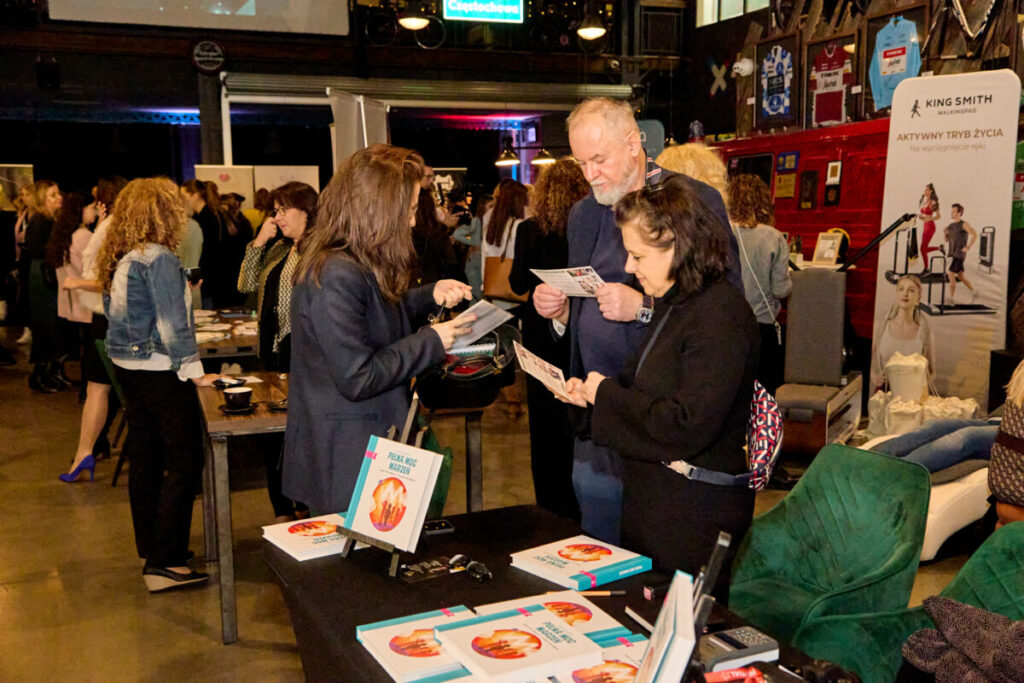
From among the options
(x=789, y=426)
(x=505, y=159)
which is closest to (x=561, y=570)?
(x=789, y=426)

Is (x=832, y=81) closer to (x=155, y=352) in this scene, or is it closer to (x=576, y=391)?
(x=155, y=352)

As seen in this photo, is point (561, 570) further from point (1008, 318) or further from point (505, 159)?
point (505, 159)

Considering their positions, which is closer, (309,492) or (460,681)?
(460,681)

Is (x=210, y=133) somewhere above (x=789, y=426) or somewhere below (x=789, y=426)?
above

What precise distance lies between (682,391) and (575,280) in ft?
1.64

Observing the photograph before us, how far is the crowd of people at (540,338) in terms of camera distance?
1956mm

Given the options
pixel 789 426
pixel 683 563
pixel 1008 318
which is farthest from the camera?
pixel 1008 318

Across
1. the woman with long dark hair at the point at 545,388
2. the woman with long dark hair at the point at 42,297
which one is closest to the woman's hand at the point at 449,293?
the woman with long dark hair at the point at 545,388

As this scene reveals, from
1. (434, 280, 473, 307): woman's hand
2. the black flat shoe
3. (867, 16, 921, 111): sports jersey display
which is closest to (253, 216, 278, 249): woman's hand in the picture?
the black flat shoe

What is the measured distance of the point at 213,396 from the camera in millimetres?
3512

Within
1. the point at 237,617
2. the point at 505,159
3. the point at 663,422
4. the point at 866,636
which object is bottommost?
the point at 237,617

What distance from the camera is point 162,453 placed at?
3.69 m

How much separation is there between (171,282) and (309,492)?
1.48 m

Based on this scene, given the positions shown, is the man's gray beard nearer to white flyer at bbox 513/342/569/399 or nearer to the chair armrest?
white flyer at bbox 513/342/569/399
